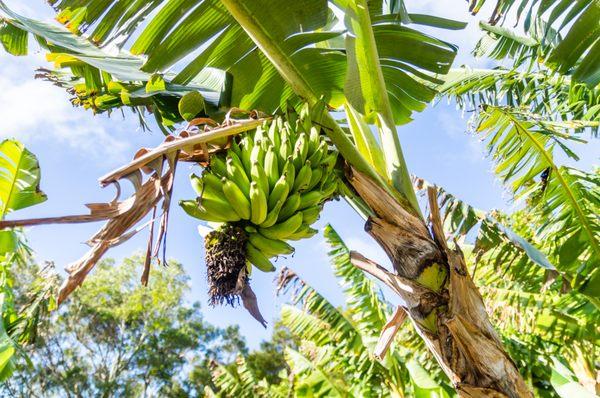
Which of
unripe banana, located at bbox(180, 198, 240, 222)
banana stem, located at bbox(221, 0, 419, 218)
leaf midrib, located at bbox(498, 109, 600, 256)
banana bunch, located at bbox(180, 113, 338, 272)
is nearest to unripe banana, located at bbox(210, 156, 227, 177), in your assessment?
banana bunch, located at bbox(180, 113, 338, 272)

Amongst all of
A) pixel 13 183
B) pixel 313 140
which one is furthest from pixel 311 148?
pixel 13 183

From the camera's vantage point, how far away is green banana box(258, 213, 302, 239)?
1563 millimetres

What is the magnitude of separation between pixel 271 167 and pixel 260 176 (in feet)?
0.19

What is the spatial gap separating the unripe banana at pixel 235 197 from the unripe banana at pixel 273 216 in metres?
0.07

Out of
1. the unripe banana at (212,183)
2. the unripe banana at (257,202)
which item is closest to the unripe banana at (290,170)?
the unripe banana at (257,202)

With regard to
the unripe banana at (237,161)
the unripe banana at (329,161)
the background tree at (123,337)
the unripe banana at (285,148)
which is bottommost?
the unripe banana at (329,161)

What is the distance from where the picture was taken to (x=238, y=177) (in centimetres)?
151

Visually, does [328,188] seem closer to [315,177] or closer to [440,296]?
[315,177]

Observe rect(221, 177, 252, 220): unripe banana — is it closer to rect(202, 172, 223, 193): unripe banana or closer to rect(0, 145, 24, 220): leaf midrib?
rect(202, 172, 223, 193): unripe banana

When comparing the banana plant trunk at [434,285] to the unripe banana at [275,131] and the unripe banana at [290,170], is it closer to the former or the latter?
the unripe banana at [275,131]

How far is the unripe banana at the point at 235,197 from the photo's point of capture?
145 centimetres

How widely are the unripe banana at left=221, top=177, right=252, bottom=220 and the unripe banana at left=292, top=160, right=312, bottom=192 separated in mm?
183

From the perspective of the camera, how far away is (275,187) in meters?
1.51

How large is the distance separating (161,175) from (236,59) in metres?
0.86
